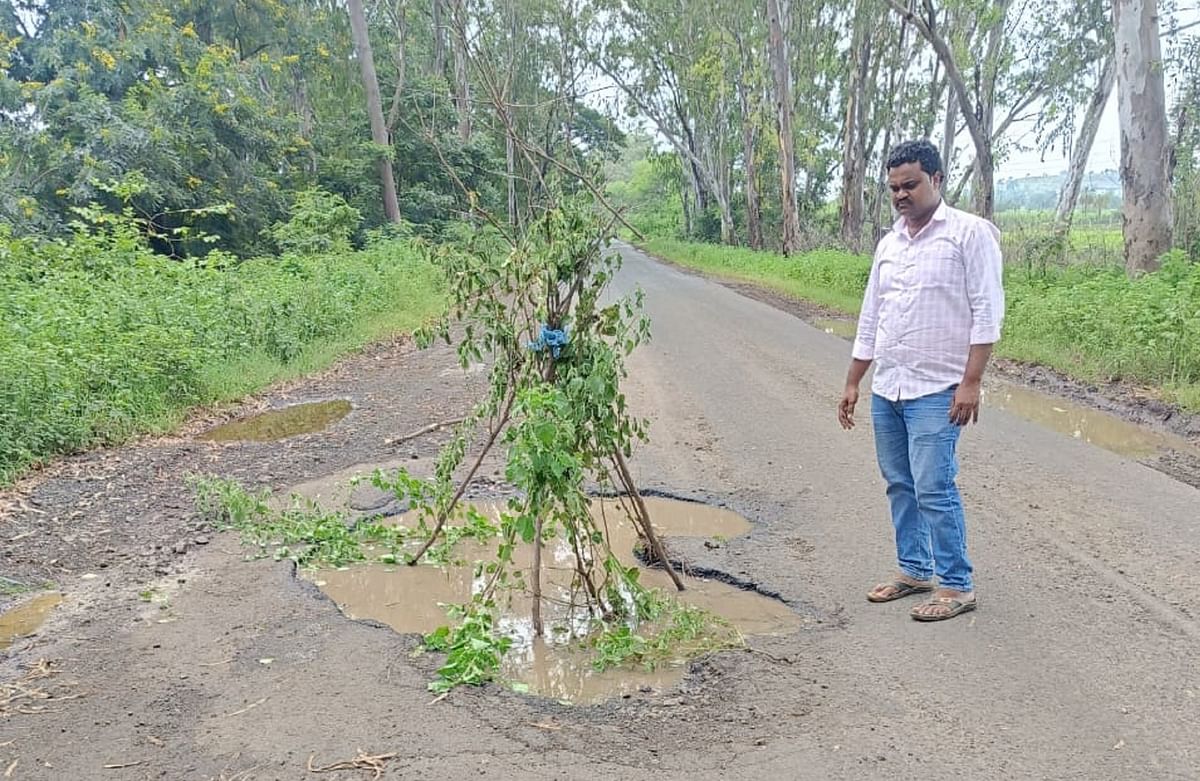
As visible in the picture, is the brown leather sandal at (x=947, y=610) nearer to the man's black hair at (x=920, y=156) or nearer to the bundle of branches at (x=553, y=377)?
the bundle of branches at (x=553, y=377)

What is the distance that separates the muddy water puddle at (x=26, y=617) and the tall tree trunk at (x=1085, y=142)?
23.7 meters

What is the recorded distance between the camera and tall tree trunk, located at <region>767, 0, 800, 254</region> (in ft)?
71.4

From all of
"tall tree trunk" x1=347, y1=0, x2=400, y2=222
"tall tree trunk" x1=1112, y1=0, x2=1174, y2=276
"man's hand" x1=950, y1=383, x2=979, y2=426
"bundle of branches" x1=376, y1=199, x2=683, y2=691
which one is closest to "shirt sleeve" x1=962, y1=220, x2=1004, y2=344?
"man's hand" x1=950, y1=383, x2=979, y2=426

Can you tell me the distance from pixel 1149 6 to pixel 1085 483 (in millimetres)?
8890

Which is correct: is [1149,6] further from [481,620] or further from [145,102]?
[145,102]

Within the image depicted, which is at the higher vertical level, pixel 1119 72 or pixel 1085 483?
pixel 1119 72

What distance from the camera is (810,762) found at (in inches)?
112

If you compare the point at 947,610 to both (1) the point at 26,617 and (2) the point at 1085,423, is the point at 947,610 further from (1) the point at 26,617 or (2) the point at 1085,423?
(2) the point at 1085,423

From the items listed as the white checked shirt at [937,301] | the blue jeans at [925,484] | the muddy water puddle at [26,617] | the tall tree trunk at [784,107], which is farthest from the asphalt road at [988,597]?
the tall tree trunk at [784,107]

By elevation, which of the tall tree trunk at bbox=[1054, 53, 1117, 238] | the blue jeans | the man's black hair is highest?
the tall tree trunk at bbox=[1054, 53, 1117, 238]

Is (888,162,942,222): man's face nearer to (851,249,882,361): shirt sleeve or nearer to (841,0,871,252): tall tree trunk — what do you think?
(851,249,882,361): shirt sleeve

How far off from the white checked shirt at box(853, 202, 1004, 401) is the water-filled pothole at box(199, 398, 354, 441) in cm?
517

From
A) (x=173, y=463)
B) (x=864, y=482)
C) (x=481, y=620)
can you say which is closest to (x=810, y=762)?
(x=481, y=620)

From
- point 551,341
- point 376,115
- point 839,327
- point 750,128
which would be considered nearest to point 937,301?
point 551,341
